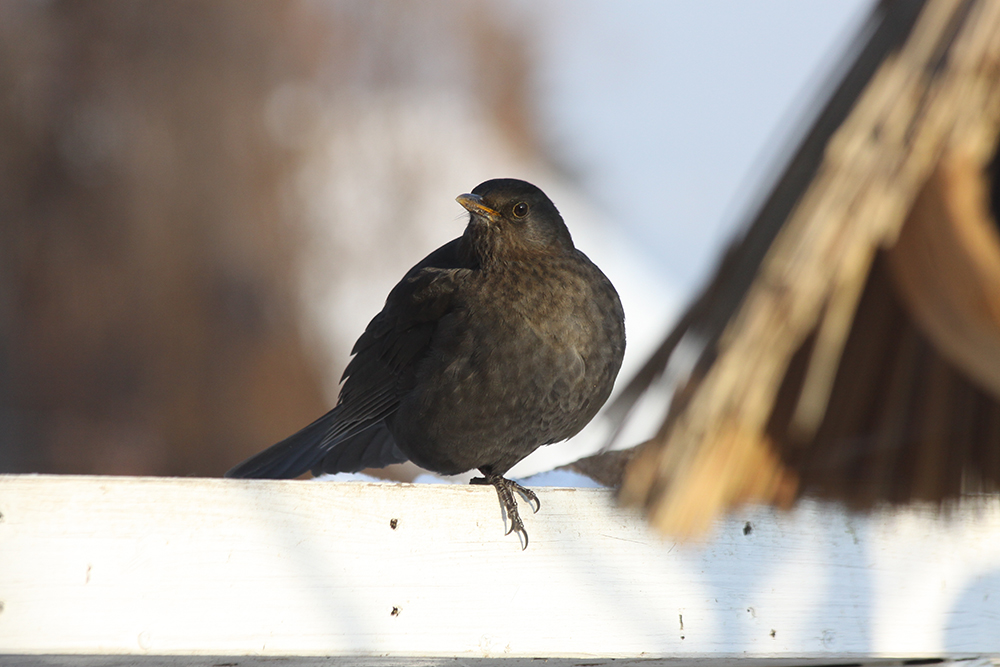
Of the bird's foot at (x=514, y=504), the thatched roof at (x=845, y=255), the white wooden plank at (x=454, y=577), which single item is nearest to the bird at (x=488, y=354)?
the bird's foot at (x=514, y=504)

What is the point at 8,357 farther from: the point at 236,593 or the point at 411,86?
the point at 236,593

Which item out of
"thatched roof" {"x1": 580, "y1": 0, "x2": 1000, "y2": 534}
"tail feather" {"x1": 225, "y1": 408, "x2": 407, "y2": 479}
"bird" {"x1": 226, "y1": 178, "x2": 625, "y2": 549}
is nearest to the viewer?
"thatched roof" {"x1": 580, "y1": 0, "x2": 1000, "y2": 534}

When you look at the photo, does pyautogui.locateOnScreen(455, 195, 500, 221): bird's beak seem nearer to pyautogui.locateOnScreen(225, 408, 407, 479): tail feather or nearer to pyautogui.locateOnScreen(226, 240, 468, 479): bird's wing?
pyautogui.locateOnScreen(226, 240, 468, 479): bird's wing

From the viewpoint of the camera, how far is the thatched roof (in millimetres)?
1403

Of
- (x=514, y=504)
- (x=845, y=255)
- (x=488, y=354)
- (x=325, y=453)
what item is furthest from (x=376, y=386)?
(x=845, y=255)

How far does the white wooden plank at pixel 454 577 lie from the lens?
1.49 m

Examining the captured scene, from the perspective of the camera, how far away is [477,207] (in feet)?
7.97

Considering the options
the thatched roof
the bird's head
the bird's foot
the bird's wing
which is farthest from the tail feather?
the thatched roof

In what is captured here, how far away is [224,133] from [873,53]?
731 cm

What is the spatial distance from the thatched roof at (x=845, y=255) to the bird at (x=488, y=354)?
485 mm

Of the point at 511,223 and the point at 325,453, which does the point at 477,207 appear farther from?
the point at 325,453

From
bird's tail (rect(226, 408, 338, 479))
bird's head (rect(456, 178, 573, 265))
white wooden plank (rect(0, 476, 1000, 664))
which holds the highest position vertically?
bird's head (rect(456, 178, 573, 265))

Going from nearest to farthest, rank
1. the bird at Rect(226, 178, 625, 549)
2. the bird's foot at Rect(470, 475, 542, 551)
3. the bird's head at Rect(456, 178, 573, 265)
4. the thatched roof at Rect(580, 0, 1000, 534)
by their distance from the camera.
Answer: the thatched roof at Rect(580, 0, 1000, 534) < the bird's foot at Rect(470, 475, 542, 551) < the bird at Rect(226, 178, 625, 549) < the bird's head at Rect(456, 178, 573, 265)

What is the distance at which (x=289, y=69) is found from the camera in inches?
339
